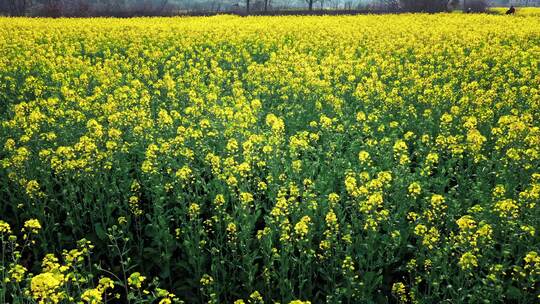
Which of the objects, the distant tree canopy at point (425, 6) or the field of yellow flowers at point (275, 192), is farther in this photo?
the distant tree canopy at point (425, 6)

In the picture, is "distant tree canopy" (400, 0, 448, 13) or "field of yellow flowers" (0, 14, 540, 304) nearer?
"field of yellow flowers" (0, 14, 540, 304)

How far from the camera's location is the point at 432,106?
9852 millimetres

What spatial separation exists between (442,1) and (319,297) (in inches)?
2029

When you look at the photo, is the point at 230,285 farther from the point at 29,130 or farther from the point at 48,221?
the point at 29,130

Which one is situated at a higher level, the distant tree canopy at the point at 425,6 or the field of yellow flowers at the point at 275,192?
the distant tree canopy at the point at 425,6

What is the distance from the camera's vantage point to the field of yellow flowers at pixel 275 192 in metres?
4.90

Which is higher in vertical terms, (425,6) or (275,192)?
(425,6)

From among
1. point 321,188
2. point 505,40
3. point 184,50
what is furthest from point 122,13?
point 321,188

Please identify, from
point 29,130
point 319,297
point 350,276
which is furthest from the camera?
point 29,130

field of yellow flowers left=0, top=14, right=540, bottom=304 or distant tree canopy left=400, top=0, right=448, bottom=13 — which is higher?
distant tree canopy left=400, top=0, right=448, bottom=13

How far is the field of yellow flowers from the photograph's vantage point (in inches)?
193

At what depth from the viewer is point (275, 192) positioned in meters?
6.20

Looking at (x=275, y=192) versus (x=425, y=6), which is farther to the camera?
(x=425, y=6)

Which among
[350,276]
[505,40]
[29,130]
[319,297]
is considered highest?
[505,40]
